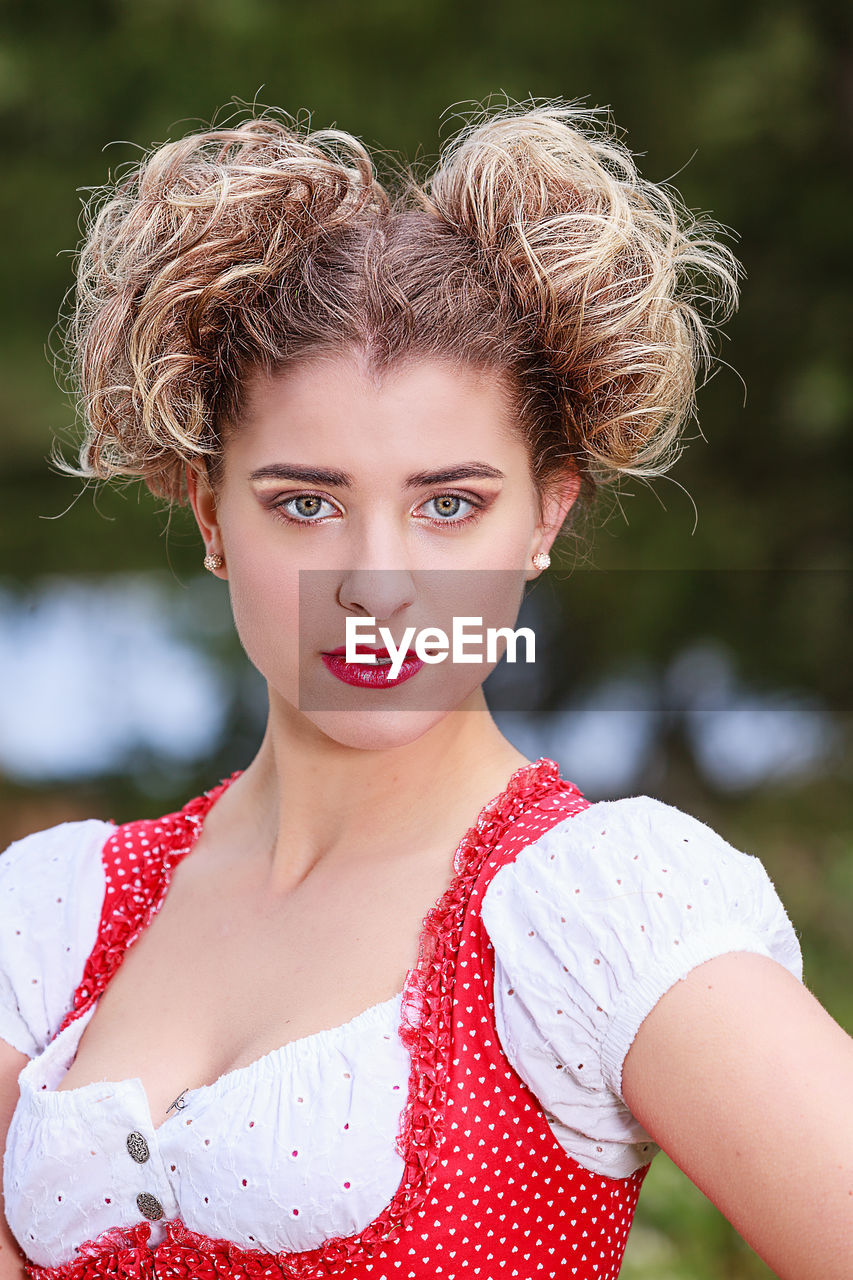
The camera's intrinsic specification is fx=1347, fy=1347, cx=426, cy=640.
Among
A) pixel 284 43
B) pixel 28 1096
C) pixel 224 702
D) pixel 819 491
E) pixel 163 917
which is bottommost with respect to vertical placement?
pixel 28 1096

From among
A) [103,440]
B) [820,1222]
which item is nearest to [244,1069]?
[820,1222]

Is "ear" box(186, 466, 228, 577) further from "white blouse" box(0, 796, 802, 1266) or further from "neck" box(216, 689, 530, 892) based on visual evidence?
"white blouse" box(0, 796, 802, 1266)

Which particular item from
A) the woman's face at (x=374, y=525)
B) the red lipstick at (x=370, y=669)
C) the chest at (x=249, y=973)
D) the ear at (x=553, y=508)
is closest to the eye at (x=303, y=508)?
the woman's face at (x=374, y=525)

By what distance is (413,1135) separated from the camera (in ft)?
3.49

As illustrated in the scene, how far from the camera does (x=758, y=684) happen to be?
3.84 m

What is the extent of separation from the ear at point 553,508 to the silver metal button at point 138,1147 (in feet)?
2.04

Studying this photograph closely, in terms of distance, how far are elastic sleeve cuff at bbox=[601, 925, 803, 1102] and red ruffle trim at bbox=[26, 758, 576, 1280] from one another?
6.3 inches

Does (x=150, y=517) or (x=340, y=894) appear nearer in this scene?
(x=340, y=894)

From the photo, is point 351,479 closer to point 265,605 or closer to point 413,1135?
point 265,605

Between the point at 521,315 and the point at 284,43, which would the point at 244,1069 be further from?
the point at 284,43

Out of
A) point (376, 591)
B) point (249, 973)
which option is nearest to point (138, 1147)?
point (249, 973)

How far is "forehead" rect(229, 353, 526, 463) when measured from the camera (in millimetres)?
1171

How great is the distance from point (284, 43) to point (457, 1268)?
321cm

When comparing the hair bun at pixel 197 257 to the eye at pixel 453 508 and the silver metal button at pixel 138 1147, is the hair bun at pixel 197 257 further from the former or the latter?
the silver metal button at pixel 138 1147
